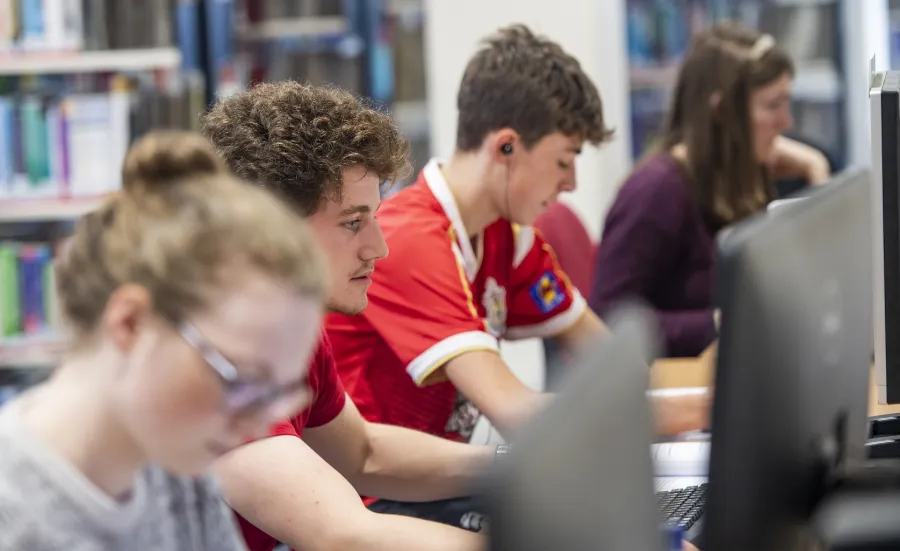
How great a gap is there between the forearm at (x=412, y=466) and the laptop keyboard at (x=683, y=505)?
274 millimetres

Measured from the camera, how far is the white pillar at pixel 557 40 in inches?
142

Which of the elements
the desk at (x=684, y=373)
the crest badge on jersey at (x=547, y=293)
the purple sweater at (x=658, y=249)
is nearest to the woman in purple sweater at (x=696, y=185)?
the purple sweater at (x=658, y=249)

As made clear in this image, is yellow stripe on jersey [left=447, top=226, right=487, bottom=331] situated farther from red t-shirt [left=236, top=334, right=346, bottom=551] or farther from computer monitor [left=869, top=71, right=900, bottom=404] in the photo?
computer monitor [left=869, top=71, right=900, bottom=404]

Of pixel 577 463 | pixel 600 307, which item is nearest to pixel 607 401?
pixel 577 463

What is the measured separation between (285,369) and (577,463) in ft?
0.85

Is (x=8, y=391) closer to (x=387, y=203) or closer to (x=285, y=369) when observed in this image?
(x=387, y=203)

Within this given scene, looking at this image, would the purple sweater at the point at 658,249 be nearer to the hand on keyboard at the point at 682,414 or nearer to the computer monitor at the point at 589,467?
the hand on keyboard at the point at 682,414

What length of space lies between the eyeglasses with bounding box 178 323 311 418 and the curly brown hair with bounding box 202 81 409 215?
1.89ft

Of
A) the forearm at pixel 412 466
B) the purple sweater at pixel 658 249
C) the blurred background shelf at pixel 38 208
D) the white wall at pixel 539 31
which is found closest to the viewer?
the forearm at pixel 412 466

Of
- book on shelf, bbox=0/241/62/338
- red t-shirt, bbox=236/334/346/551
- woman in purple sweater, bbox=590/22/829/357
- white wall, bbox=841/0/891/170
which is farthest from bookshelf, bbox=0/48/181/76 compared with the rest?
white wall, bbox=841/0/891/170

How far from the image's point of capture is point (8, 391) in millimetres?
3402

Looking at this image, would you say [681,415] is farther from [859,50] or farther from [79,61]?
[859,50]

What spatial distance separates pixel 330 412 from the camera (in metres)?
1.50

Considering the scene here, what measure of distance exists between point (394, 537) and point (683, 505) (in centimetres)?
38
